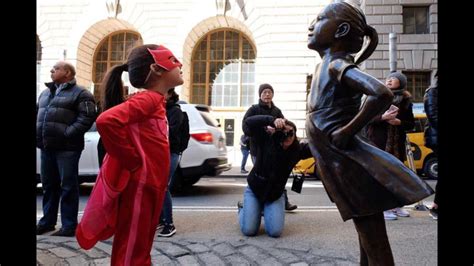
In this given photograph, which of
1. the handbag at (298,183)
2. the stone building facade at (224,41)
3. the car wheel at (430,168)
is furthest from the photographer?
the stone building facade at (224,41)

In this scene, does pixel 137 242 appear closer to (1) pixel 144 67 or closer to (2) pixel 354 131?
(1) pixel 144 67

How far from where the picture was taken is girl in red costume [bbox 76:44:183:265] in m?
2.02

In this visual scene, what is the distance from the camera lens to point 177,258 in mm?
3230

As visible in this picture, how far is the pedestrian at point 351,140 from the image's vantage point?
70.4 inches

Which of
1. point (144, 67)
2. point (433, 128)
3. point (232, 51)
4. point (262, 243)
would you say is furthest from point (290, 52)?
point (144, 67)

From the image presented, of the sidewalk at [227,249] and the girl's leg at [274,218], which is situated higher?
the girl's leg at [274,218]

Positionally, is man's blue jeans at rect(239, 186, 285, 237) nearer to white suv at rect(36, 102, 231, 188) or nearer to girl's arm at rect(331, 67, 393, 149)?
girl's arm at rect(331, 67, 393, 149)

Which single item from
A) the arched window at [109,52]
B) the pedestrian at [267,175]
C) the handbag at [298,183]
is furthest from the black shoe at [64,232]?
the arched window at [109,52]

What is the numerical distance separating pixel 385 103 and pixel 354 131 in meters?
0.20

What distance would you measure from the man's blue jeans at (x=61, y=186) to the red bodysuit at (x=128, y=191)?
227 centimetres

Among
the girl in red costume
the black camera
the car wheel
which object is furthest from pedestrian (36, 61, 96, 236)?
the car wheel

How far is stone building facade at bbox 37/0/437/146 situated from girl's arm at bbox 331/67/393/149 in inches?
567

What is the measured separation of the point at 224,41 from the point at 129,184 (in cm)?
1758

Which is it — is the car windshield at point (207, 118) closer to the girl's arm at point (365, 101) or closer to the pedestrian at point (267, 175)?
the pedestrian at point (267, 175)
